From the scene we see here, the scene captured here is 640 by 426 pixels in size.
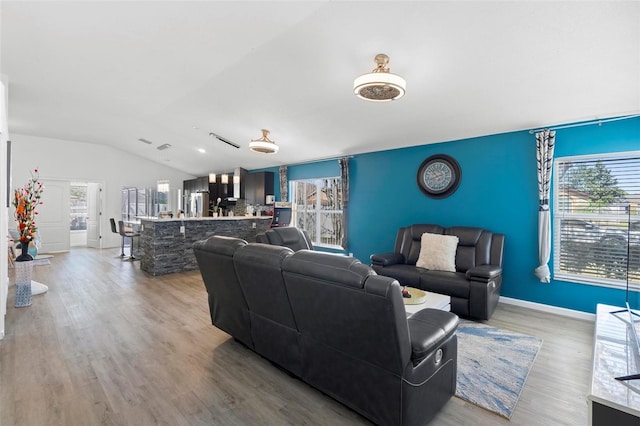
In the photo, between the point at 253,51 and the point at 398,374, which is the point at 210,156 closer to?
the point at 253,51

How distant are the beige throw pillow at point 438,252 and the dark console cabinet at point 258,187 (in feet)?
16.2

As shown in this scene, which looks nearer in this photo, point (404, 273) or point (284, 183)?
point (404, 273)

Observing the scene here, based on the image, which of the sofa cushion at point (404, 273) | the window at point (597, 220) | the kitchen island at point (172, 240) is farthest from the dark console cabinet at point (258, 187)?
the window at point (597, 220)

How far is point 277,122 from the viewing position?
5316 millimetres

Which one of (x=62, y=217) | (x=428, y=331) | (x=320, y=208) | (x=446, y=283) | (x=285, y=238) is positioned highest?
(x=320, y=208)

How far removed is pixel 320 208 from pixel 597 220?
4.98 meters

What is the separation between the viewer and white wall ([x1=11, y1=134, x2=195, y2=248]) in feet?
26.2

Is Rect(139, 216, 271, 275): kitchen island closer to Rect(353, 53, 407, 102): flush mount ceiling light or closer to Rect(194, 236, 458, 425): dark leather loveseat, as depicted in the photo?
Rect(194, 236, 458, 425): dark leather loveseat

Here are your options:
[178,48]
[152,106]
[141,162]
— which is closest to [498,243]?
[178,48]

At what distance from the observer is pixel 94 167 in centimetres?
902

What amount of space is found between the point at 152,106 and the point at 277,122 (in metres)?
2.31

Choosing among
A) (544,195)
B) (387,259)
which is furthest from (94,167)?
(544,195)

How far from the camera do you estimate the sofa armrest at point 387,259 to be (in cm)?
442

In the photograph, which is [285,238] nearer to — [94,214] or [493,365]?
[493,365]
